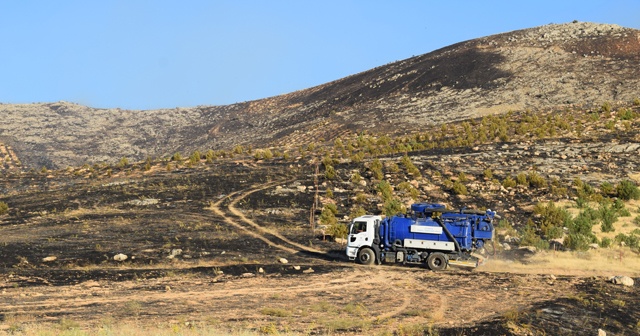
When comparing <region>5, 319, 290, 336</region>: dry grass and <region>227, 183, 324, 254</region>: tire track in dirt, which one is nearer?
<region>5, 319, 290, 336</region>: dry grass

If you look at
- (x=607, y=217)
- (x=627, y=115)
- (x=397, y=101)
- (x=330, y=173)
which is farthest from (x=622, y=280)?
(x=397, y=101)

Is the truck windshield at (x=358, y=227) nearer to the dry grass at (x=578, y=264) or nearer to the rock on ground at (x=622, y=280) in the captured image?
the dry grass at (x=578, y=264)

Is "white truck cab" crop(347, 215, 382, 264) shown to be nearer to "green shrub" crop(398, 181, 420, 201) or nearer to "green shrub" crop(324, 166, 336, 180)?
"green shrub" crop(398, 181, 420, 201)

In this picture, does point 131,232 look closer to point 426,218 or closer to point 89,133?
point 426,218

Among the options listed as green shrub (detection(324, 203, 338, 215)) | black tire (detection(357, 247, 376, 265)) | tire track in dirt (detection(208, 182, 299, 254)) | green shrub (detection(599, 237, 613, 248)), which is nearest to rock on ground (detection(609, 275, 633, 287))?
green shrub (detection(599, 237, 613, 248))

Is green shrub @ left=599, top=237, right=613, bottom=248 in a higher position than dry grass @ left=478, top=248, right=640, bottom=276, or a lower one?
higher

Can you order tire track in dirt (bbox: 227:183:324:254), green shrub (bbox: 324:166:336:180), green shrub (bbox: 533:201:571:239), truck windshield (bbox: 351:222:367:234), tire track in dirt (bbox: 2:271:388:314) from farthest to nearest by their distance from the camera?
green shrub (bbox: 324:166:336:180)
green shrub (bbox: 533:201:571:239)
tire track in dirt (bbox: 227:183:324:254)
truck windshield (bbox: 351:222:367:234)
tire track in dirt (bbox: 2:271:388:314)

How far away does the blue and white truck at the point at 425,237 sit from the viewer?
27.3 meters

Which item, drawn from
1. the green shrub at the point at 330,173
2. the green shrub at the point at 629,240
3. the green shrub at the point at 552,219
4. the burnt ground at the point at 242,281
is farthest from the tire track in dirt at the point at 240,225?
the green shrub at the point at 629,240

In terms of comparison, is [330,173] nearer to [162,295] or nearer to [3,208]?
[3,208]

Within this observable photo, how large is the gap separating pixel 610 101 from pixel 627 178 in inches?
1067

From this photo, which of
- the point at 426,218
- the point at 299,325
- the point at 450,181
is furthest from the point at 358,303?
the point at 450,181

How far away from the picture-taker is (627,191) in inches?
1572

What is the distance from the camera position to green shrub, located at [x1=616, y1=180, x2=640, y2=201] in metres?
39.9
